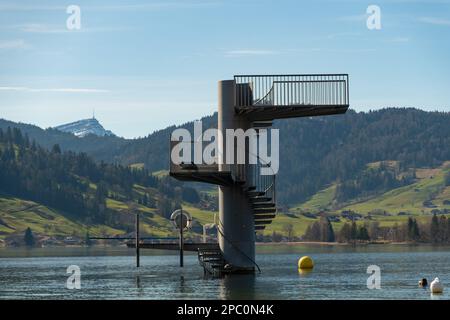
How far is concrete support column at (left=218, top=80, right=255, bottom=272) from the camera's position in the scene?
197 ft

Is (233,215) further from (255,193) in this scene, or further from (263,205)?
(263,205)

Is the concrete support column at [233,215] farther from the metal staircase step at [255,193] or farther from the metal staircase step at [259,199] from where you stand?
the metal staircase step at [259,199]

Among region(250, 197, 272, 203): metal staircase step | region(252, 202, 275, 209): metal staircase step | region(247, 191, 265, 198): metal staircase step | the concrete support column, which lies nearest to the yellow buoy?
region(252, 202, 275, 209): metal staircase step

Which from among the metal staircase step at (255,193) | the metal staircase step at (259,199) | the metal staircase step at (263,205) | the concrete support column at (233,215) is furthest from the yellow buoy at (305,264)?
the metal staircase step at (255,193)

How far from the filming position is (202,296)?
47.9 metres

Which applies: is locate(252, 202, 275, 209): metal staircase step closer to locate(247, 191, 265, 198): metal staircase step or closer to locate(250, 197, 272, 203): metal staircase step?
locate(250, 197, 272, 203): metal staircase step

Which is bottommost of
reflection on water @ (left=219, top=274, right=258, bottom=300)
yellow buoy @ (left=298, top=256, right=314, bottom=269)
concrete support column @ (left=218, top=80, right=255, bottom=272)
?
reflection on water @ (left=219, top=274, right=258, bottom=300)

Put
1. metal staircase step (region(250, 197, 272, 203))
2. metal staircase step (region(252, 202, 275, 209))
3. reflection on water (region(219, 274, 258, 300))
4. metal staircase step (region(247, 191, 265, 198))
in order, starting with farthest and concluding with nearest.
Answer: metal staircase step (region(252, 202, 275, 209))
metal staircase step (region(250, 197, 272, 203))
metal staircase step (region(247, 191, 265, 198))
reflection on water (region(219, 274, 258, 300))

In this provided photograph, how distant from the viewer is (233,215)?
60.8 m

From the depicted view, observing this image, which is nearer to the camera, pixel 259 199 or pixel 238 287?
pixel 238 287

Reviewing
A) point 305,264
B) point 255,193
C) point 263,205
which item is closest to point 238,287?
point 255,193
